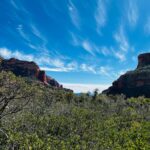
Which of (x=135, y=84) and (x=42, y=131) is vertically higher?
(x=135, y=84)

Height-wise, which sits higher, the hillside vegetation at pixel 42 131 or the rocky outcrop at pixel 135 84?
the rocky outcrop at pixel 135 84

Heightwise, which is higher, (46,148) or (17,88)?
(17,88)

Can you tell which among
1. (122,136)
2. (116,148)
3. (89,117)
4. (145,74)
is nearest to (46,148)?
(116,148)

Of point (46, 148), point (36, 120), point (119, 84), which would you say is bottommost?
point (46, 148)

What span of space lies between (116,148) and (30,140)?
9.28m

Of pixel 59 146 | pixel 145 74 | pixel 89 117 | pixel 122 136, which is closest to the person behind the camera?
pixel 59 146

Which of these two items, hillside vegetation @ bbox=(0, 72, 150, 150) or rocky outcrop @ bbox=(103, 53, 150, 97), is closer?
hillside vegetation @ bbox=(0, 72, 150, 150)

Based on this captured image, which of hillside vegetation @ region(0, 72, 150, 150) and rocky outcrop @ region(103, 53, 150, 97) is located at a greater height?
rocky outcrop @ region(103, 53, 150, 97)

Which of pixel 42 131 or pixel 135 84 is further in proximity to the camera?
pixel 135 84

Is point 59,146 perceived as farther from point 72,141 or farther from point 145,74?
point 145,74

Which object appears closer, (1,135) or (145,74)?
(1,135)

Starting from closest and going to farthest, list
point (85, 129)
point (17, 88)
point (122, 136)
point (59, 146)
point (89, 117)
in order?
1. point (17, 88)
2. point (59, 146)
3. point (122, 136)
4. point (85, 129)
5. point (89, 117)

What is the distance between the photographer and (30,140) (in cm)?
3334

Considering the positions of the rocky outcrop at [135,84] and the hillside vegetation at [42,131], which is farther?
the rocky outcrop at [135,84]
